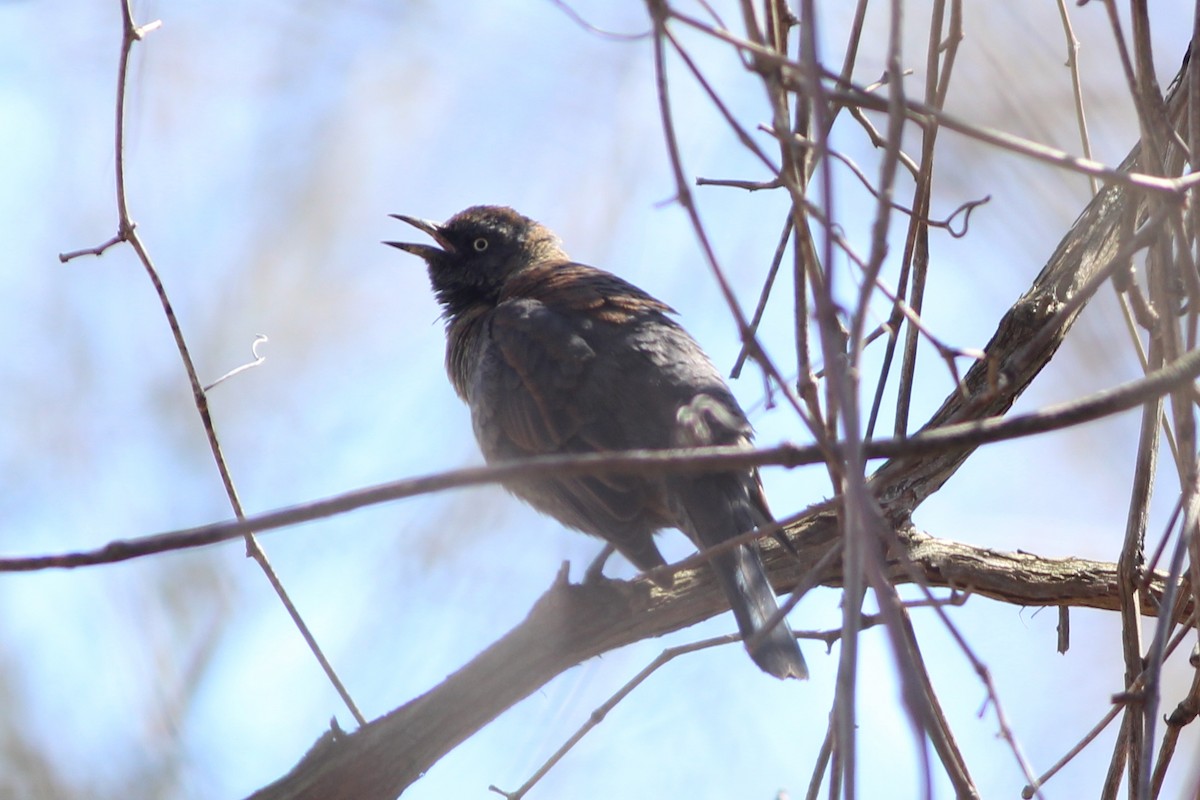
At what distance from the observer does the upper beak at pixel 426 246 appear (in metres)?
5.91

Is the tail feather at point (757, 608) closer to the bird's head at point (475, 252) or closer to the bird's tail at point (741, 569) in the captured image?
the bird's tail at point (741, 569)

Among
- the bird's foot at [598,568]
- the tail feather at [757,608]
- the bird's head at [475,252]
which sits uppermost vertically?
the bird's head at [475,252]

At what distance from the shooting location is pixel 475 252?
19.6ft

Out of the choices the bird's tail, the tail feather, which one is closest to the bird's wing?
the bird's tail

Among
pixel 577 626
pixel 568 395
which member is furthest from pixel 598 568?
pixel 568 395

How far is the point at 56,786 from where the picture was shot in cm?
463

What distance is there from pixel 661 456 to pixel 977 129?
0.78 meters

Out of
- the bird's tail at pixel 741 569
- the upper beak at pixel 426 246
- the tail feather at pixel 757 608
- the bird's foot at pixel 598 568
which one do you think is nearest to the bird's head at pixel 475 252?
the upper beak at pixel 426 246

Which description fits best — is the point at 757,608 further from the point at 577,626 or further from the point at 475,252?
the point at 475,252

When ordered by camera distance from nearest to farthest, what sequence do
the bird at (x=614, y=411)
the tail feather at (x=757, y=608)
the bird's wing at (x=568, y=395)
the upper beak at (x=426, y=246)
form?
1. the tail feather at (x=757, y=608)
2. the bird at (x=614, y=411)
3. the bird's wing at (x=568, y=395)
4. the upper beak at (x=426, y=246)

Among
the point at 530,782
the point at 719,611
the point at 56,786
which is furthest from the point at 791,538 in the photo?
the point at 56,786

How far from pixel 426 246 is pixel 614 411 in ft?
6.34

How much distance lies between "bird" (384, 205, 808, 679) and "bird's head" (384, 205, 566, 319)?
46 centimetres

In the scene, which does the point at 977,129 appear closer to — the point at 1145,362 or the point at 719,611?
the point at 1145,362
